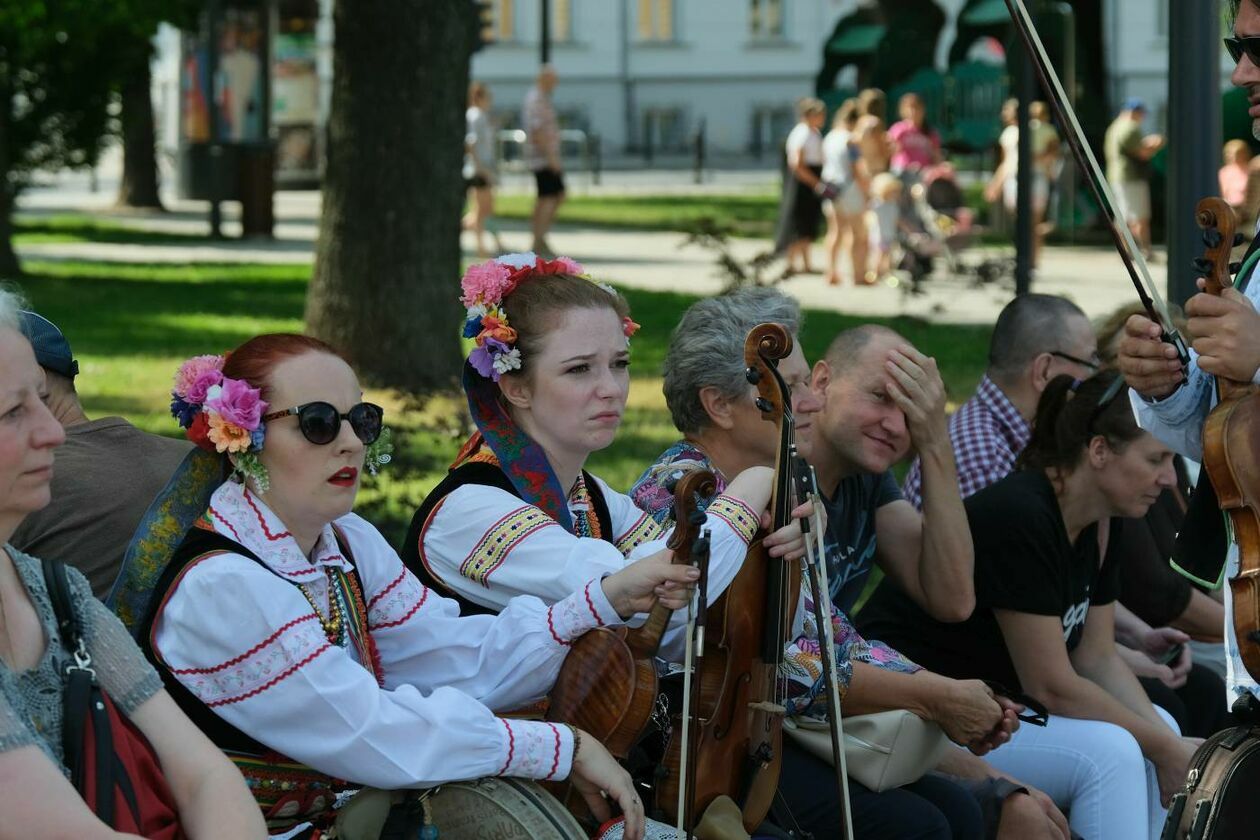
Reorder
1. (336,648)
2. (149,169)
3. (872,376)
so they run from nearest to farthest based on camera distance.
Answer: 1. (336,648)
2. (872,376)
3. (149,169)

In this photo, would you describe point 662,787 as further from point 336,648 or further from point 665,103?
point 665,103

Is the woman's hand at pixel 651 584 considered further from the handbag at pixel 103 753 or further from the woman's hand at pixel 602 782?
the handbag at pixel 103 753

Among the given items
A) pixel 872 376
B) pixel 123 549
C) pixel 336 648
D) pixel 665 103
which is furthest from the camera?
pixel 665 103

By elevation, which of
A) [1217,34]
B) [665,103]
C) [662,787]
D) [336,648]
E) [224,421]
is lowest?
[662,787]

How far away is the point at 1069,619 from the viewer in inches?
192

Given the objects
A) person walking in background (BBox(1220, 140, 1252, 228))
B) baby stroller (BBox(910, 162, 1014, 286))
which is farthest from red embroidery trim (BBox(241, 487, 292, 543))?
person walking in background (BBox(1220, 140, 1252, 228))

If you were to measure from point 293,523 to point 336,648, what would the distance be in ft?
0.84

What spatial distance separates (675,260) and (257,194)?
17.7 ft

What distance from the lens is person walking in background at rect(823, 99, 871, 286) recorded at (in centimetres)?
1756

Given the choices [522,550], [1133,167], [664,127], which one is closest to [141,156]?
[1133,167]

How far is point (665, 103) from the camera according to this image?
155ft

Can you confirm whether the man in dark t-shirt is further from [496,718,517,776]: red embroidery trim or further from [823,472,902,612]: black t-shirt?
[496,718,517,776]: red embroidery trim

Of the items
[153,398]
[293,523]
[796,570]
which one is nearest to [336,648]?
[293,523]

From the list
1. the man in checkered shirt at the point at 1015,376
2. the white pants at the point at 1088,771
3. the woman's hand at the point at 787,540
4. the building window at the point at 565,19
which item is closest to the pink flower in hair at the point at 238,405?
the woman's hand at the point at 787,540
